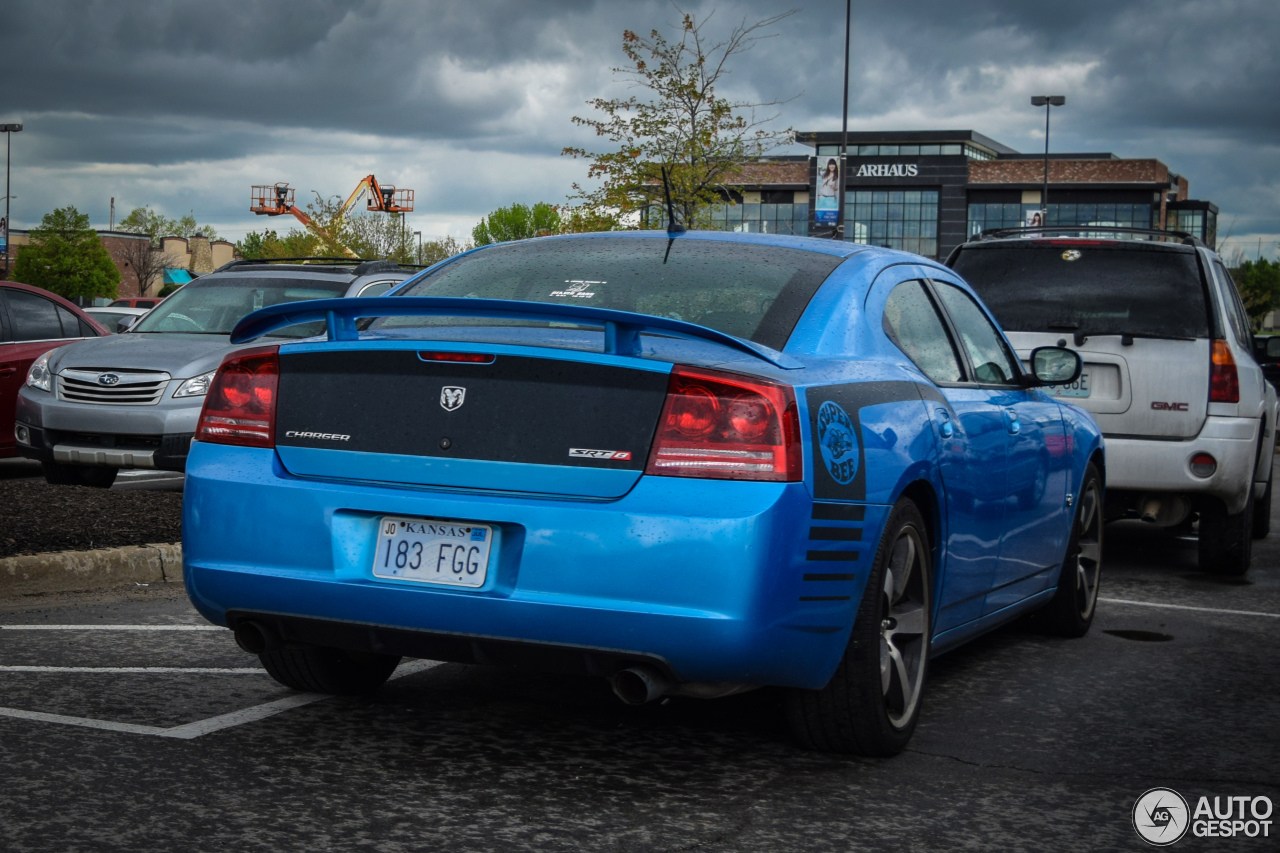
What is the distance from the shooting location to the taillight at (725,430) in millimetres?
3633

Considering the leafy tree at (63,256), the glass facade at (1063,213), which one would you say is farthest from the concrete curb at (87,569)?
the glass facade at (1063,213)

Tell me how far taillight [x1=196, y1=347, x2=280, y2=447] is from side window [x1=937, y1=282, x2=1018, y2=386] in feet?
8.11

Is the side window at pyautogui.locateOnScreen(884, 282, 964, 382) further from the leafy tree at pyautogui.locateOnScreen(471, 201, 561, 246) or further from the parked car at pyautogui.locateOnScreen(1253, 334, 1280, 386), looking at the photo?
the leafy tree at pyautogui.locateOnScreen(471, 201, 561, 246)

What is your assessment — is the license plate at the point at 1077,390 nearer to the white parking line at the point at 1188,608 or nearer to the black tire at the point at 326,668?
the white parking line at the point at 1188,608

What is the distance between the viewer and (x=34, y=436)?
10.8 metres

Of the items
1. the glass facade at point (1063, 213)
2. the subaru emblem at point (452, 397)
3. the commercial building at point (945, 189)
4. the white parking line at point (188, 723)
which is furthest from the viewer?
the glass facade at point (1063, 213)

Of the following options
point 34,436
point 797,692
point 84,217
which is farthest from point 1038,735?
point 84,217

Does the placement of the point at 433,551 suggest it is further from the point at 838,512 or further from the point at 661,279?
the point at 661,279

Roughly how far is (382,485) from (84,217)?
7970 cm

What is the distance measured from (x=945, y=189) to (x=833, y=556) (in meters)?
94.3

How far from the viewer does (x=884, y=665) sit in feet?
14.1

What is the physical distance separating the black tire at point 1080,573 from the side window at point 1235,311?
233cm

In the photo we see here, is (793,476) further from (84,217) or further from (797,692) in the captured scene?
(84,217)

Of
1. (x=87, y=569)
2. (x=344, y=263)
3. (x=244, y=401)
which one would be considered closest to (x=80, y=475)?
(x=344, y=263)
